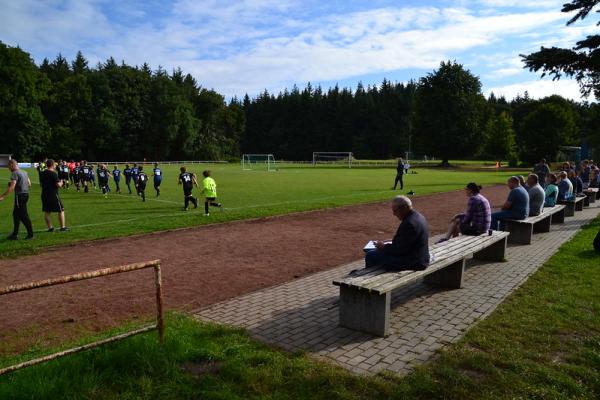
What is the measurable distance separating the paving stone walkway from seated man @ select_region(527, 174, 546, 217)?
3404mm

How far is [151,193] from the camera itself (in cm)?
2345

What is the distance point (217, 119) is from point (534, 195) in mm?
92459

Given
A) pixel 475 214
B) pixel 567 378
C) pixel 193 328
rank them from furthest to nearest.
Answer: pixel 475 214
pixel 193 328
pixel 567 378

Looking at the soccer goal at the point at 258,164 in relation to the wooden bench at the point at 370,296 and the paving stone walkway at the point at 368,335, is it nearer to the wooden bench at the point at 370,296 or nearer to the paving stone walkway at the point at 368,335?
Result: the paving stone walkway at the point at 368,335

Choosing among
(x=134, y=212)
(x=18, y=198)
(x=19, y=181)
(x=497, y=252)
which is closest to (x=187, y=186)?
(x=134, y=212)

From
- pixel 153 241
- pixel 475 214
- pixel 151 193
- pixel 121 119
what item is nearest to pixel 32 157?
pixel 121 119

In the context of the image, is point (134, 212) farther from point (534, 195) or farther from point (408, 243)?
point (534, 195)

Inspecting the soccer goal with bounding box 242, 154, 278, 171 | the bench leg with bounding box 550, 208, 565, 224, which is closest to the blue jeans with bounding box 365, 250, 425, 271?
the bench leg with bounding box 550, 208, 565, 224

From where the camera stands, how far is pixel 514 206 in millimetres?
10664

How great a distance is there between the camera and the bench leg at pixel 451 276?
7.19 m

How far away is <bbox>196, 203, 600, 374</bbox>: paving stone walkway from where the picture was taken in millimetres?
4855

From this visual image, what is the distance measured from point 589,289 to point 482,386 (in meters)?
4.07

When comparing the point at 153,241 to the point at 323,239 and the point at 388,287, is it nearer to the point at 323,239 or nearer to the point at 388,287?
the point at 323,239

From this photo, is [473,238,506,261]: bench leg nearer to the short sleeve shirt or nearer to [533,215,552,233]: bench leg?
[533,215,552,233]: bench leg
